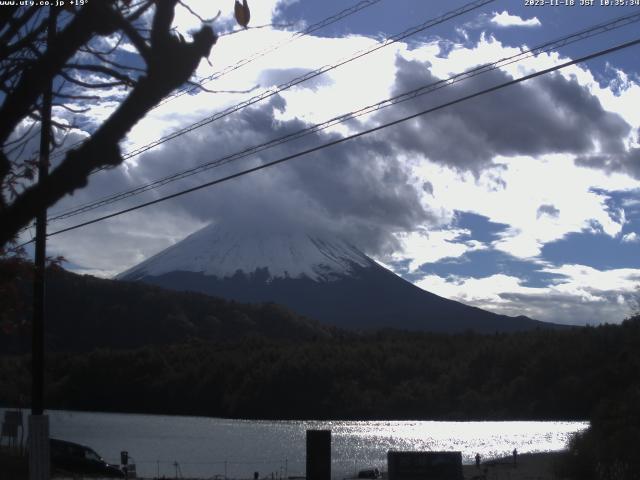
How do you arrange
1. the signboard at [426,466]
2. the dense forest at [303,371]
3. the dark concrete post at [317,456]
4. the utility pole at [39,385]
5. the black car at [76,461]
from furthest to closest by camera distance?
1. the dense forest at [303,371]
2. the black car at [76,461]
3. the signboard at [426,466]
4. the utility pole at [39,385]
5. the dark concrete post at [317,456]

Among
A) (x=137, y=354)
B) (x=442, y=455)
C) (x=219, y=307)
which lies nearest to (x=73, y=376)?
(x=137, y=354)

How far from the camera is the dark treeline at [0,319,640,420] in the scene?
105m

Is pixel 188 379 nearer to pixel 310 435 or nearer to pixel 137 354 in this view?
pixel 137 354

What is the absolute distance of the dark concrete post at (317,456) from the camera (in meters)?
12.3

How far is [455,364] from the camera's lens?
116m

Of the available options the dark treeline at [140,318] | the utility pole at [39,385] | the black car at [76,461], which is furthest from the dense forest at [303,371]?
the utility pole at [39,385]

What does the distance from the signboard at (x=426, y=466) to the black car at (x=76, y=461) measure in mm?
18455

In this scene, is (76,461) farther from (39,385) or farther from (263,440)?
(263,440)

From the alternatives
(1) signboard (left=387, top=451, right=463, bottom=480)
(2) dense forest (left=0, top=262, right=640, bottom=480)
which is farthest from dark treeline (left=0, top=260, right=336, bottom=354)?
(1) signboard (left=387, top=451, right=463, bottom=480)

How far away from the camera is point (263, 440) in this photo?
74625mm

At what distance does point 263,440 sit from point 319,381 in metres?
36.8

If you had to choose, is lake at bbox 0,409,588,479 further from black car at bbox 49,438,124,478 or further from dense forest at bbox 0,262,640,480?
black car at bbox 49,438,124,478

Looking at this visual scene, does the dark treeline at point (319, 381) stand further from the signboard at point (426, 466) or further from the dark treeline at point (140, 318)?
the signboard at point (426, 466)

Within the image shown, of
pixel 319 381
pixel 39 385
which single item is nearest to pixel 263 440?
pixel 319 381
